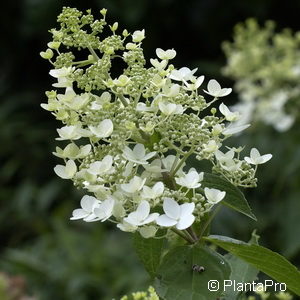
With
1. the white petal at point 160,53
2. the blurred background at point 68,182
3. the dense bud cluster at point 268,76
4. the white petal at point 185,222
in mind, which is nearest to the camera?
the white petal at point 185,222

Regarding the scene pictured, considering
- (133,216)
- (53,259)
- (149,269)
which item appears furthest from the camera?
(53,259)

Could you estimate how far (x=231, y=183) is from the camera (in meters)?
0.72

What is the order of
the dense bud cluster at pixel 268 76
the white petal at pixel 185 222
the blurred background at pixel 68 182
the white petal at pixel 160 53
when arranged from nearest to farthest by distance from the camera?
the white petal at pixel 185 222 < the white petal at pixel 160 53 < the dense bud cluster at pixel 268 76 < the blurred background at pixel 68 182

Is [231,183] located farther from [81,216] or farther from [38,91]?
[38,91]

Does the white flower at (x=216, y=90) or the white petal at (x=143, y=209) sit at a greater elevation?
the white flower at (x=216, y=90)

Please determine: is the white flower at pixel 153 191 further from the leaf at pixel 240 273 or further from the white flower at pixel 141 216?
the leaf at pixel 240 273

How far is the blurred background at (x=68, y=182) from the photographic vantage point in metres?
2.24

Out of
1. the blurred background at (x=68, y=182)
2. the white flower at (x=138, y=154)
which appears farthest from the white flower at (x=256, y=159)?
the blurred background at (x=68, y=182)

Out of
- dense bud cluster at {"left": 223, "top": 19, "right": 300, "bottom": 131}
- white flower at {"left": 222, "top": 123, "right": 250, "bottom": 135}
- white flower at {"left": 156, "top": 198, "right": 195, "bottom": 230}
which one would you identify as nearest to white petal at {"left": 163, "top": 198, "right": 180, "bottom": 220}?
white flower at {"left": 156, "top": 198, "right": 195, "bottom": 230}

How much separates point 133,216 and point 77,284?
158 centimetres

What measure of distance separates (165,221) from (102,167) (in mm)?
73

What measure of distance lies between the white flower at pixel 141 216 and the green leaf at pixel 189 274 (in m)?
0.06

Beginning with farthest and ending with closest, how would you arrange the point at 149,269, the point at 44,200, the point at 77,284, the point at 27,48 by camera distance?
the point at 27,48
the point at 44,200
the point at 77,284
the point at 149,269

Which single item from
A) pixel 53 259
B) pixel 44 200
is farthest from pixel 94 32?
pixel 44 200
